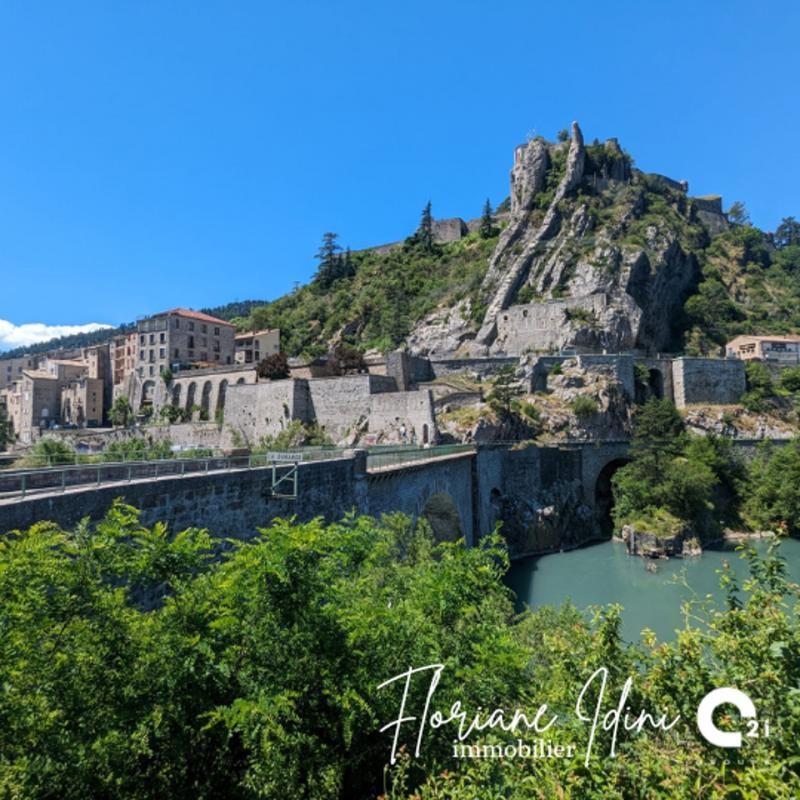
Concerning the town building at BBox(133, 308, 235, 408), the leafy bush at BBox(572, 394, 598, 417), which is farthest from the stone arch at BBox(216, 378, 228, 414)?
the leafy bush at BBox(572, 394, 598, 417)

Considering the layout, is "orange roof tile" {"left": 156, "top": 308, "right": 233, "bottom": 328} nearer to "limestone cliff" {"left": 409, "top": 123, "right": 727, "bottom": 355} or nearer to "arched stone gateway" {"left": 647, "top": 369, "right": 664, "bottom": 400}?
"limestone cliff" {"left": 409, "top": 123, "right": 727, "bottom": 355}

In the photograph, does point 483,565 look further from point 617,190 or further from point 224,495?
point 617,190

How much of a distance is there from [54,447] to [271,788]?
4222cm

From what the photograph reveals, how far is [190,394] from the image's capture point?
59469mm

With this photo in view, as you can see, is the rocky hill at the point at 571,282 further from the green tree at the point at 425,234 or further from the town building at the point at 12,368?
the town building at the point at 12,368

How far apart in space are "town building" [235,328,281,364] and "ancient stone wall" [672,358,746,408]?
49362mm

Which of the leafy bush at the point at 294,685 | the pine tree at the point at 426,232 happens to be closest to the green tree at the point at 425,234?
the pine tree at the point at 426,232

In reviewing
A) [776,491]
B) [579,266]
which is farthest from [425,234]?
[776,491]

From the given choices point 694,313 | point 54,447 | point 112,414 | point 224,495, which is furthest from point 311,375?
point 694,313

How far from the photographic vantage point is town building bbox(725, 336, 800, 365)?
5619 centimetres

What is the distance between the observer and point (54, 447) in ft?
130

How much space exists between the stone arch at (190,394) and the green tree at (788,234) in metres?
117

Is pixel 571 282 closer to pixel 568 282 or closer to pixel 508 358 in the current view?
pixel 568 282

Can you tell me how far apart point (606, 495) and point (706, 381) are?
56.1ft
